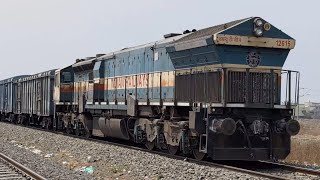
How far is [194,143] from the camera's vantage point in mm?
12898

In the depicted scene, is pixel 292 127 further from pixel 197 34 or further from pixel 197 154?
pixel 197 34

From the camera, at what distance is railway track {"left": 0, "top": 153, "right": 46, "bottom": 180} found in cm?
1021

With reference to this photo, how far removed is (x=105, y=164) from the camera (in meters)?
13.0

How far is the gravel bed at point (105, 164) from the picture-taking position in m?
10.6

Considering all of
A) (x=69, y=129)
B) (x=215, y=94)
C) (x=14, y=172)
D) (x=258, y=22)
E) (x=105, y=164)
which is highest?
(x=258, y=22)

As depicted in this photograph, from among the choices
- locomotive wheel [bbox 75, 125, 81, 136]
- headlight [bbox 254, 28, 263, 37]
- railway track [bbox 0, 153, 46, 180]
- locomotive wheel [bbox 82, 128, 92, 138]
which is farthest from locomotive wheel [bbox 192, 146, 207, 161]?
locomotive wheel [bbox 75, 125, 81, 136]

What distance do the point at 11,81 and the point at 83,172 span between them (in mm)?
31143

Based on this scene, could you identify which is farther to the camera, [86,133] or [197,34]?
[86,133]

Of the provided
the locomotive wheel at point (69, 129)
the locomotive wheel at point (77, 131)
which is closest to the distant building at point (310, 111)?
the locomotive wheel at point (69, 129)

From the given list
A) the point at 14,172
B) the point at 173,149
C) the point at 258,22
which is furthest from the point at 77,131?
the point at 258,22

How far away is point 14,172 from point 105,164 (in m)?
2.68

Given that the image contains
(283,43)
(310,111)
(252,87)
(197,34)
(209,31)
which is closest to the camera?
(252,87)

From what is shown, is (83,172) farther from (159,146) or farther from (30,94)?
(30,94)

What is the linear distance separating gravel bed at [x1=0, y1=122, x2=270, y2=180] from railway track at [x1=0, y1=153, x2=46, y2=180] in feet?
1.19
